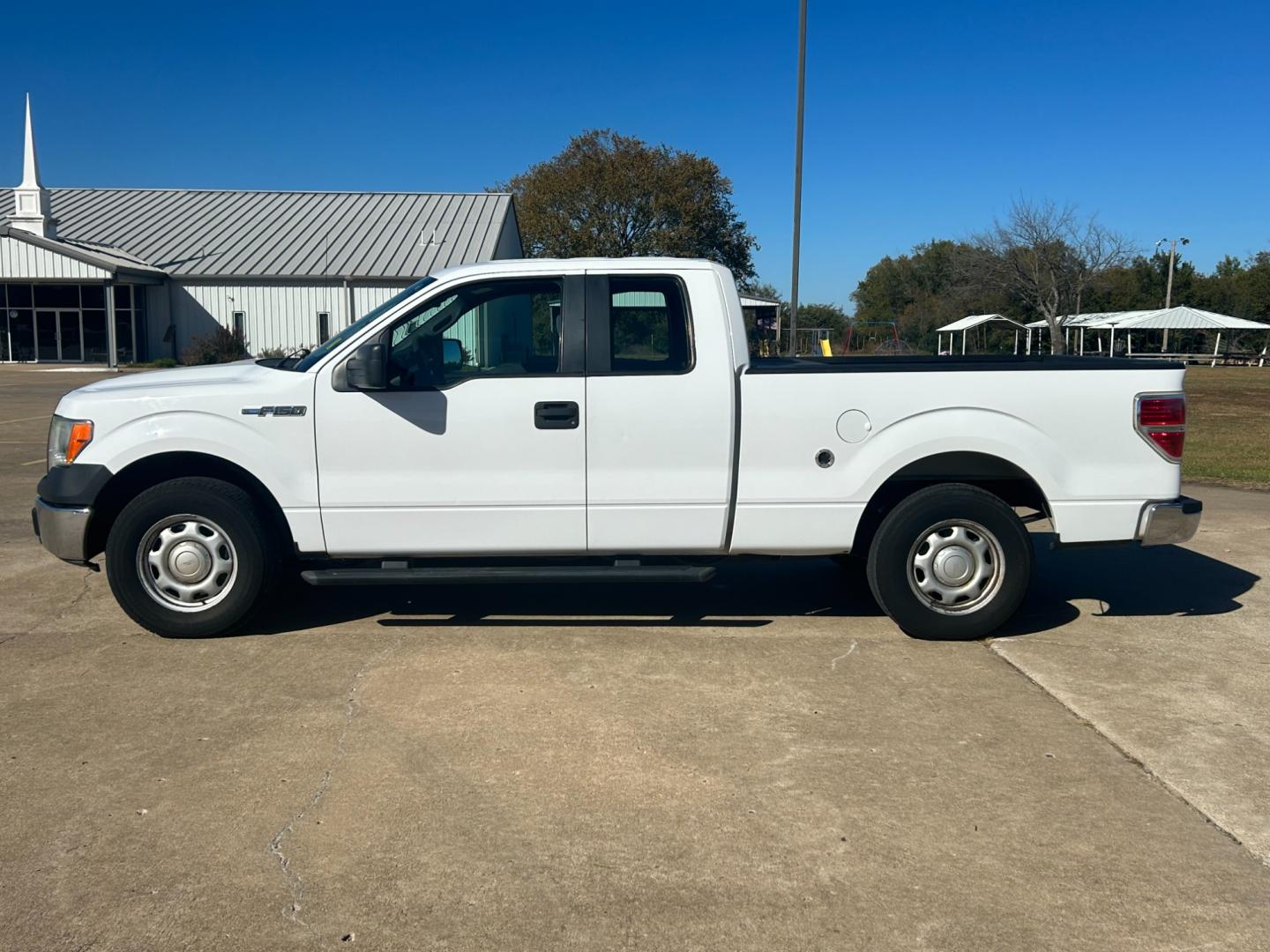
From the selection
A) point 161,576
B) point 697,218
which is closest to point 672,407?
point 161,576

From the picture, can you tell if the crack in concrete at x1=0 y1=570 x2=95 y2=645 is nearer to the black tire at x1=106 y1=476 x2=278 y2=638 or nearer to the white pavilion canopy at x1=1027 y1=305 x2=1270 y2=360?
the black tire at x1=106 y1=476 x2=278 y2=638

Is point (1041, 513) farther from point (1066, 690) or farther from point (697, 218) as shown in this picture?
point (697, 218)

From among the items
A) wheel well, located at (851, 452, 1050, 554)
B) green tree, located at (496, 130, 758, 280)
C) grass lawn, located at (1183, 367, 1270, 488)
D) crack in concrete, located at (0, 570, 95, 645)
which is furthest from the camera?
green tree, located at (496, 130, 758, 280)

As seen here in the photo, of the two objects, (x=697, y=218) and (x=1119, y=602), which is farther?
(x=697, y=218)

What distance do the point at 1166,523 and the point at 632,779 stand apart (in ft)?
11.2

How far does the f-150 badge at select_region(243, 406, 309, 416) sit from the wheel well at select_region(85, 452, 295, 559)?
0.32 m

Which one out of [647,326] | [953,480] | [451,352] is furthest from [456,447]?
[953,480]

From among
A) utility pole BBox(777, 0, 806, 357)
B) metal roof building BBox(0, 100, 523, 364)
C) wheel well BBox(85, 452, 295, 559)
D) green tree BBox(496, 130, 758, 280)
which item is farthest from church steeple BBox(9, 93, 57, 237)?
wheel well BBox(85, 452, 295, 559)

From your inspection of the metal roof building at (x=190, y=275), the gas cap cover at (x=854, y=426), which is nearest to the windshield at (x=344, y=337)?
the gas cap cover at (x=854, y=426)

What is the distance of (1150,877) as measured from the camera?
355 centimetres

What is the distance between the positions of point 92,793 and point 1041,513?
4.89m

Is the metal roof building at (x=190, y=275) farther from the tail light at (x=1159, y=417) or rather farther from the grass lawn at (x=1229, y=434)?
the tail light at (x=1159, y=417)

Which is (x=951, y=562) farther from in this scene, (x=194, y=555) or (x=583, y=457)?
(x=194, y=555)

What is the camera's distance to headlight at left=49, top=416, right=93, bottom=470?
19.4 ft
